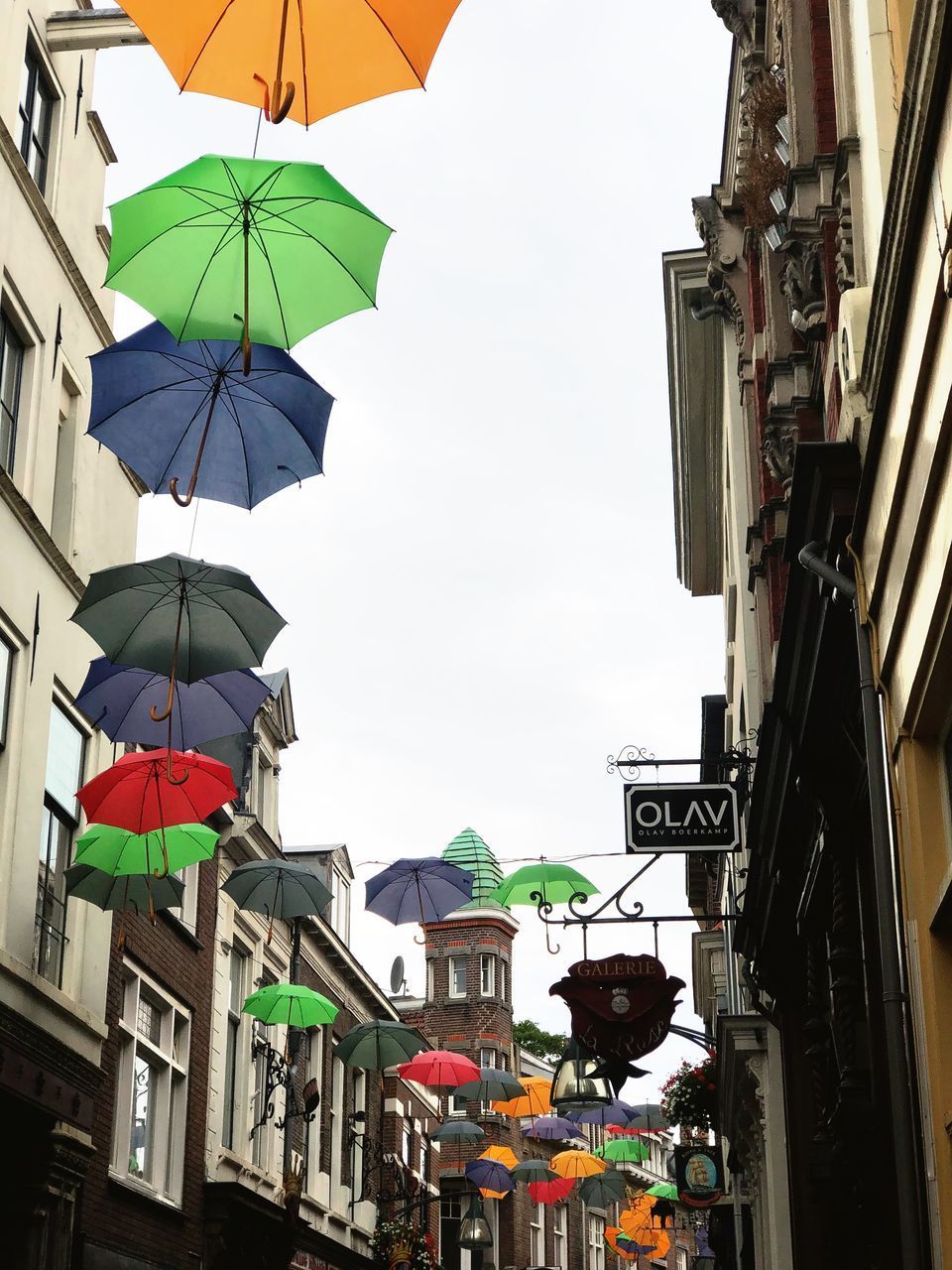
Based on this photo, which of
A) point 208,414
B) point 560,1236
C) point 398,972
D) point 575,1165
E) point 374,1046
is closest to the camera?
point 208,414

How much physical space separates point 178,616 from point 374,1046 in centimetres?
1590

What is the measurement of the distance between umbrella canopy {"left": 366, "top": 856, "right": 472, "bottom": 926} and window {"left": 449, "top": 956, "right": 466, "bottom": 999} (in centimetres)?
3540

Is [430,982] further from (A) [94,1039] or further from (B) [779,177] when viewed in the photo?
(B) [779,177]

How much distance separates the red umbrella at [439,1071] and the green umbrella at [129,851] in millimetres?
14410

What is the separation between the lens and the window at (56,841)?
15664mm

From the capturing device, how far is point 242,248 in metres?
10.7

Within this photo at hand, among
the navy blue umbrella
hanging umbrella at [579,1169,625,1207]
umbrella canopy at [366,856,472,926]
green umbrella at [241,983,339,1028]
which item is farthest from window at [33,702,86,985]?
hanging umbrella at [579,1169,625,1207]

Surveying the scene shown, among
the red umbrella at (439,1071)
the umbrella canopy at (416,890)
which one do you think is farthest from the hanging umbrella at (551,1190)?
the umbrella canopy at (416,890)

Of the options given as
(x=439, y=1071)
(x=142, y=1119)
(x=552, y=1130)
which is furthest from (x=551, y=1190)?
(x=142, y=1119)

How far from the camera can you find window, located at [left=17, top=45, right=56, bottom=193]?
52.7 ft

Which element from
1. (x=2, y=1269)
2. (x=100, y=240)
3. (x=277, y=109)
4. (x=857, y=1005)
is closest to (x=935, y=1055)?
(x=857, y=1005)

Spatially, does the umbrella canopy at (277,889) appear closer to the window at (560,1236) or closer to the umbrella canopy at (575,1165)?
the umbrella canopy at (575,1165)

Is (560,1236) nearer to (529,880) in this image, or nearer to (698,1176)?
(698,1176)

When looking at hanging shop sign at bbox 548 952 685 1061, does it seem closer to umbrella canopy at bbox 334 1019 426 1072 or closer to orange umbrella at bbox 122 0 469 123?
orange umbrella at bbox 122 0 469 123
